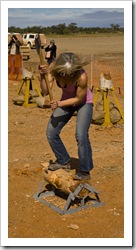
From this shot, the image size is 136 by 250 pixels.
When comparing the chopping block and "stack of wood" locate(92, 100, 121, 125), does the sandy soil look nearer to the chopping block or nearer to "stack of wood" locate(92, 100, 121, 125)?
the chopping block

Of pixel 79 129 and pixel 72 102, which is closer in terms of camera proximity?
pixel 72 102

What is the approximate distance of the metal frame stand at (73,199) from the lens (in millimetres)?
5000

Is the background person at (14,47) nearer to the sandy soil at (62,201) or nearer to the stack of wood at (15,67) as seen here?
the stack of wood at (15,67)

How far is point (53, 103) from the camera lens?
15.5 feet

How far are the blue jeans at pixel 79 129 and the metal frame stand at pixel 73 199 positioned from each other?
0.76 ft

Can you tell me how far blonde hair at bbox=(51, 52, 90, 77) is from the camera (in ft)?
14.9

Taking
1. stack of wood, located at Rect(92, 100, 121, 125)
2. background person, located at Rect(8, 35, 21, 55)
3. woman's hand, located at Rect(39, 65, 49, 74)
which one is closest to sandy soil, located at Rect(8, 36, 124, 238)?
stack of wood, located at Rect(92, 100, 121, 125)

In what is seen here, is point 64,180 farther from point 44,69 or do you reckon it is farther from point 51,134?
point 44,69

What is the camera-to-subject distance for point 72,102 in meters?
4.68

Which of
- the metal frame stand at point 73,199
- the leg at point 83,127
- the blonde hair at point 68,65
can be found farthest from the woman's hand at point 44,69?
the metal frame stand at point 73,199

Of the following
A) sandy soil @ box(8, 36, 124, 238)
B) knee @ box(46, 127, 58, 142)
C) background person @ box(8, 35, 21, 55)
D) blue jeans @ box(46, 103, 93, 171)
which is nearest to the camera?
sandy soil @ box(8, 36, 124, 238)

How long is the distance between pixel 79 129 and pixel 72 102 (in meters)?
0.30

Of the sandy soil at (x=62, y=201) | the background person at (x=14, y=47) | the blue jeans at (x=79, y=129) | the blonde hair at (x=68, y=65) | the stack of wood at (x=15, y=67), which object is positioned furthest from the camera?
the background person at (x=14, y=47)

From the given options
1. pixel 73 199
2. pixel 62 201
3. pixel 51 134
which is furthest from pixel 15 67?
pixel 73 199
